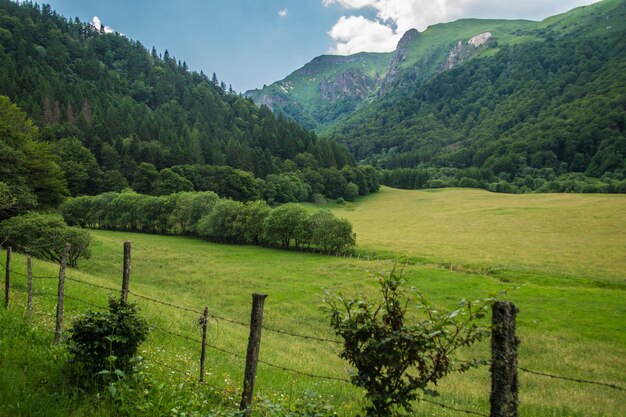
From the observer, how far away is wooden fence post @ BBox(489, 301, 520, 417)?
528 cm

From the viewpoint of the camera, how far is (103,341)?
7.84m

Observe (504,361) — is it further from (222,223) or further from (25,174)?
(222,223)

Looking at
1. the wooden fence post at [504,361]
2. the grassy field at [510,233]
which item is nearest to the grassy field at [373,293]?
the grassy field at [510,233]

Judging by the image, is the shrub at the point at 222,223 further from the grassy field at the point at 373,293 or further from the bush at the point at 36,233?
the bush at the point at 36,233

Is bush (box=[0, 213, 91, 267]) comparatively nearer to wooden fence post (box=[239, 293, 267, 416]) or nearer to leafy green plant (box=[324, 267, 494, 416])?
wooden fence post (box=[239, 293, 267, 416])

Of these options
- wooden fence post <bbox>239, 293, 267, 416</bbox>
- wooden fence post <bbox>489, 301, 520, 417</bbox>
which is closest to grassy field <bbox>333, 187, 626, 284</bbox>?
wooden fence post <bbox>489, 301, 520, 417</bbox>

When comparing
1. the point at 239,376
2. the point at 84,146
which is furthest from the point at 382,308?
the point at 84,146

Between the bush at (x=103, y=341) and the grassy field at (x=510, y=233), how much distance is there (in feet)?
195

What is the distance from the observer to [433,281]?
166ft

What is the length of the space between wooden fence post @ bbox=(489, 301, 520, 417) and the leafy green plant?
22 cm

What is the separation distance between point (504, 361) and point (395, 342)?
5.05 ft

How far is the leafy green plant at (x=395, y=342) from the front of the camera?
207 inches

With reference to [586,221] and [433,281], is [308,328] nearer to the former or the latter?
[433,281]

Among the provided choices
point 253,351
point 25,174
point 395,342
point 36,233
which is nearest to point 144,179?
point 25,174
